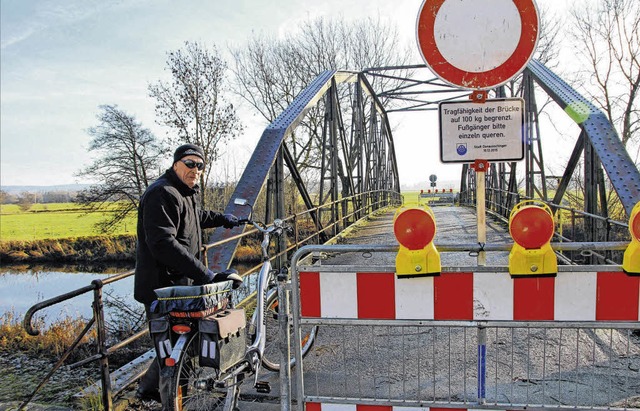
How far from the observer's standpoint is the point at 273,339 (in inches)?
157

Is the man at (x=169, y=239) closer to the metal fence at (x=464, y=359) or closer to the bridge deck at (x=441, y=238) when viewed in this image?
the metal fence at (x=464, y=359)

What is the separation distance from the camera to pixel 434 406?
7.85ft

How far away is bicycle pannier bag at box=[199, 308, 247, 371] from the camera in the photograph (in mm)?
2471

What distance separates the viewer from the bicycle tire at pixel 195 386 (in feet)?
8.02

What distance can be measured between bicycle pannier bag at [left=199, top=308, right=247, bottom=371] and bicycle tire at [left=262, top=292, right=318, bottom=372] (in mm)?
710

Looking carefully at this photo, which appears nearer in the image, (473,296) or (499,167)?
(473,296)

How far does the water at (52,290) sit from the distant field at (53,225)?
2.41 meters

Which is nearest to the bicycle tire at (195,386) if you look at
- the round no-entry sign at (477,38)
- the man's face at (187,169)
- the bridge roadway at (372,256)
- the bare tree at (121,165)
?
the bridge roadway at (372,256)

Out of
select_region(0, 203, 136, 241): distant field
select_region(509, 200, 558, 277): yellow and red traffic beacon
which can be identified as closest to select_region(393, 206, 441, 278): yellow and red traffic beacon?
select_region(509, 200, 558, 277): yellow and red traffic beacon

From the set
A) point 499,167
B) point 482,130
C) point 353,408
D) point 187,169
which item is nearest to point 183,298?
point 187,169

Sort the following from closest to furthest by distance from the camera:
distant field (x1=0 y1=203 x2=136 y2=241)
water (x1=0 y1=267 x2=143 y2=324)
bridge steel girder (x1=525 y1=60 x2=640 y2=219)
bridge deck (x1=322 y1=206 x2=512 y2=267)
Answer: bridge steel girder (x1=525 y1=60 x2=640 y2=219) < bridge deck (x1=322 y1=206 x2=512 y2=267) < water (x1=0 y1=267 x2=143 y2=324) < distant field (x1=0 y1=203 x2=136 y2=241)

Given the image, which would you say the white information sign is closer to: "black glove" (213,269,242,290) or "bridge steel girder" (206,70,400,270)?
"black glove" (213,269,242,290)

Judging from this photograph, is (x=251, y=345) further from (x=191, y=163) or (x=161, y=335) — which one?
(x=191, y=163)

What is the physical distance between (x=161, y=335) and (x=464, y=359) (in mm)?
1737
